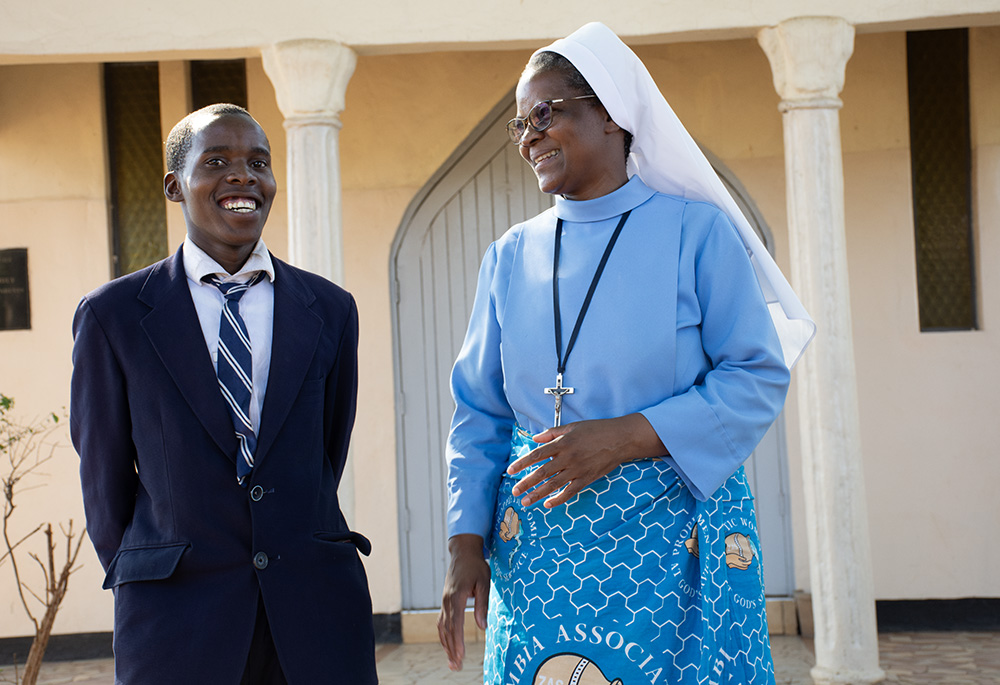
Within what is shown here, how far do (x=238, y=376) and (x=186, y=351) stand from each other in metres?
0.12

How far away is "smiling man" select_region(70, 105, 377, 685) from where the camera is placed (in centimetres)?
216

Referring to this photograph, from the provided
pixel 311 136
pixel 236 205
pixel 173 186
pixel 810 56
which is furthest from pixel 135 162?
pixel 236 205

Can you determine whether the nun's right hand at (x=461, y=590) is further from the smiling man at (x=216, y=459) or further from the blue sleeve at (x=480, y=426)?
the smiling man at (x=216, y=459)

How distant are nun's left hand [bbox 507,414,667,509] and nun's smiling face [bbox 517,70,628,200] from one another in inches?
22.5

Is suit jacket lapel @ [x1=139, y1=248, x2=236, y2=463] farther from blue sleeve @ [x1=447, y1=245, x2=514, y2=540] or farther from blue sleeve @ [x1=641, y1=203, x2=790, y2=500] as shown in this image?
blue sleeve @ [x1=641, y1=203, x2=790, y2=500]

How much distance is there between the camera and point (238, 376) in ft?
7.50

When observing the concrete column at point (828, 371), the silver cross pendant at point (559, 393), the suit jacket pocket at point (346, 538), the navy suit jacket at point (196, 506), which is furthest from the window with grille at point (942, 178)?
the navy suit jacket at point (196, 506)

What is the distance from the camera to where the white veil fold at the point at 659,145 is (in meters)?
2.41

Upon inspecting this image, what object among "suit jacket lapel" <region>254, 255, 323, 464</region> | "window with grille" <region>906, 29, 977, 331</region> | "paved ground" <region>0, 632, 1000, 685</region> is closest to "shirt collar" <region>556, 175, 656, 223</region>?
"suit jacket lapel" <region>254, 255, 323, 464</region>

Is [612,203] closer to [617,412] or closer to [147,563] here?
[617,412]

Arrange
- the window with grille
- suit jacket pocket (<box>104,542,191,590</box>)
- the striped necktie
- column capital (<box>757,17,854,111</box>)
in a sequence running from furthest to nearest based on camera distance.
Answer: the window with grille → column capital (<box>757,17,854,111</box>) → the striped necktie → suit jacket pocket (<box>104,542,191,590</box>)

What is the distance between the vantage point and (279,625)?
2209 mm

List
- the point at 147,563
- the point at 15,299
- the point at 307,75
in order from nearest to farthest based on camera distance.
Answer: the point at 147,563, the point at 307,75, the point at 15,299

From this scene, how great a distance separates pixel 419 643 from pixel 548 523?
5.17m
